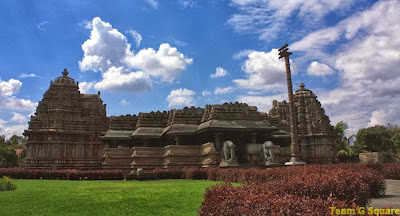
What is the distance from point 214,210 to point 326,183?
3.29 meters

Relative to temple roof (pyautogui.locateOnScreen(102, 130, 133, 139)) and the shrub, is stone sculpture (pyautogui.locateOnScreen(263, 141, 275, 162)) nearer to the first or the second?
the shrub

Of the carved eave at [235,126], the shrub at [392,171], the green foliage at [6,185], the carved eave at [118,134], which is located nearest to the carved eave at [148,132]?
the carved eave at [118,134]

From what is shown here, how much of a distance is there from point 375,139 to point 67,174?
209 ft

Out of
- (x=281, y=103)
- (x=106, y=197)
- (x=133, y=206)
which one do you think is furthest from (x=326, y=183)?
(x=281, y=103)

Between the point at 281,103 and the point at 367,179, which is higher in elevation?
the point at 281,103

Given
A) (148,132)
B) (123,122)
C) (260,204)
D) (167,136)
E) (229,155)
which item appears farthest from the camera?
(123,122)

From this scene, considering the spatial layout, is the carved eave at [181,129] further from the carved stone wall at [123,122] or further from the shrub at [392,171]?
the shrub at [392,171]

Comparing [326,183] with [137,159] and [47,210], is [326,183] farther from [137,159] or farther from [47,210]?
[137,159]

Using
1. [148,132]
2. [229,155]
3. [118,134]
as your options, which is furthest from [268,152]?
[118,134]

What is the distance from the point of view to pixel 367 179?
33.7 feet

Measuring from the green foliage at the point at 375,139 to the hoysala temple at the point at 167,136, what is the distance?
30.2m

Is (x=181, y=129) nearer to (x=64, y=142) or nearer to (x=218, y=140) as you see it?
(x=218, y=140)

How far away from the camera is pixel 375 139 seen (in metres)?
66.1

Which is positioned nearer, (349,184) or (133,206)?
(349,184)
